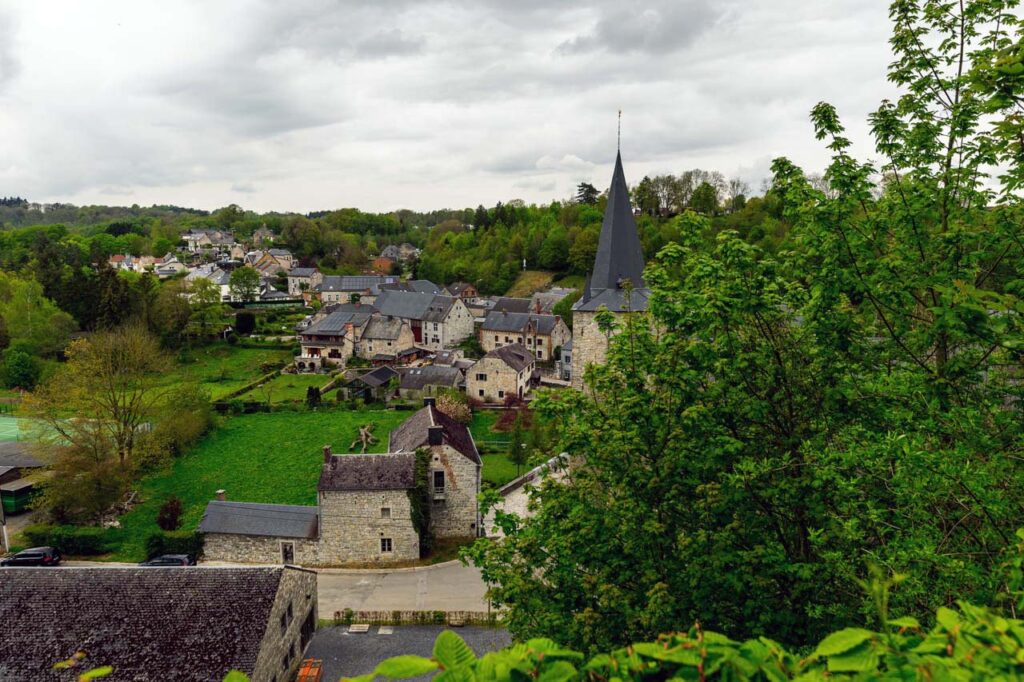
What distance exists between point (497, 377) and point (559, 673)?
41.5 metres

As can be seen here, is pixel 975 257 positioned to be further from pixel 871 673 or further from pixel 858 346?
pixel 871 673

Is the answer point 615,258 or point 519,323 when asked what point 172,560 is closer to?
point 615,258

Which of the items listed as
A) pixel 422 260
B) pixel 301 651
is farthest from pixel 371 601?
pixel 422 260

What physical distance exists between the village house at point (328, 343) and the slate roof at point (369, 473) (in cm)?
3646

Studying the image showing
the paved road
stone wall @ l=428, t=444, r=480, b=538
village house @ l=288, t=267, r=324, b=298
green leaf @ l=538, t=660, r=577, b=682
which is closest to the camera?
green leaf @ l=538, t=660, r=577, b=682

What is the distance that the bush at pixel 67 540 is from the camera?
22906mm

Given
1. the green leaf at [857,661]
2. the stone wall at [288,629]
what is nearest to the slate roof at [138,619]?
the stone wall at [288,629]

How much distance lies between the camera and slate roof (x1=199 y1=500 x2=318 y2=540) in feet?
71.2

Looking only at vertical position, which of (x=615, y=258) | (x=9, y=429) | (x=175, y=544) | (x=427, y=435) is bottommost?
(x=175, y=544)

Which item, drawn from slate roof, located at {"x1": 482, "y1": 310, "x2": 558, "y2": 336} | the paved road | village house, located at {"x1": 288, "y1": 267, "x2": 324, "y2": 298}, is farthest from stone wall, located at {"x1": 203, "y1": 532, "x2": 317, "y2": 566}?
village house, located at {"x1": 288, "y1": 267, "x2": 324, "y2": 298}

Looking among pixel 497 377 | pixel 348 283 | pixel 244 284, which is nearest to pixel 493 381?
pixel 497 377

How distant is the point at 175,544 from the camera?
21.5 metres

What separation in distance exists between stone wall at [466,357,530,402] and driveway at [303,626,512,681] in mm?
26802

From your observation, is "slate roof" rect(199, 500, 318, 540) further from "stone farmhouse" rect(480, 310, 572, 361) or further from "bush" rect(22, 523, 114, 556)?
"stone farmhouse" rect(480, 310, 572, 361)
